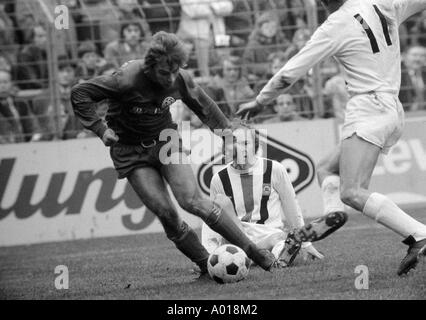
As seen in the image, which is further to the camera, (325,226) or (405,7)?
(405,7)

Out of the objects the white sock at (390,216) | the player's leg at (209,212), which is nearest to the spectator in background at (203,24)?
the player's leg at (209,212)

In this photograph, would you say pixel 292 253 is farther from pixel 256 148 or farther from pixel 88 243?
pixel 88 243

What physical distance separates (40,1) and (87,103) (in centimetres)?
741

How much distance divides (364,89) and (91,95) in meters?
2.31

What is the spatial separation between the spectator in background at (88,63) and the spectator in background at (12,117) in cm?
97

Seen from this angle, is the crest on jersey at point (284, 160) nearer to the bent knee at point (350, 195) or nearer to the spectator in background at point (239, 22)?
the spectator in background at point (239, 22)

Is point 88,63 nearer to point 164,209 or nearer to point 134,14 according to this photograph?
point 134,14

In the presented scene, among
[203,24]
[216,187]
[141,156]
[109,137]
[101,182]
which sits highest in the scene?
[203,24]

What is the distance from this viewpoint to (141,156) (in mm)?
8438

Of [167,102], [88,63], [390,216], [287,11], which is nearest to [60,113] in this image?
[88,63]

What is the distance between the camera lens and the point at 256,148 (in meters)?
9.78

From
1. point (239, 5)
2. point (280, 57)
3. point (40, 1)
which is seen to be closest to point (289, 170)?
point (280, 57)

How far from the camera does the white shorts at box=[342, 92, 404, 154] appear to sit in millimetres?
7840

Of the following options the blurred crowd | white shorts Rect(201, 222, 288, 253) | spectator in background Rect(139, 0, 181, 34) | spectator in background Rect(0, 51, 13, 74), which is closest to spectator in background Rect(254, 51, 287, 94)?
the blurred crowd
